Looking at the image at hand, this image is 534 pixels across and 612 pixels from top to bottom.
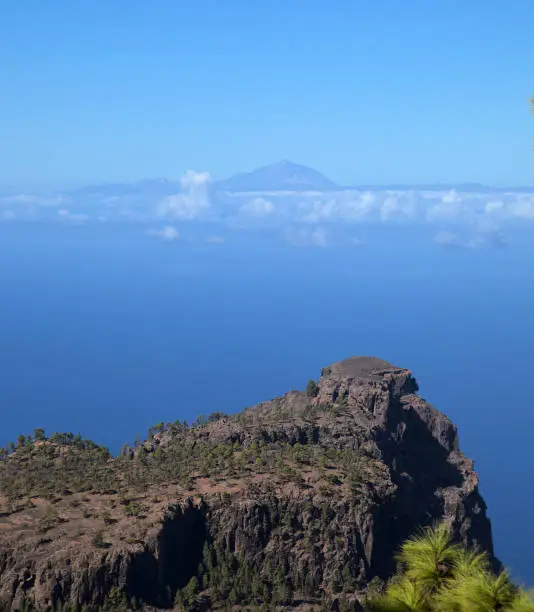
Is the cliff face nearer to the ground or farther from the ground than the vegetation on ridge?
nearer to the ground

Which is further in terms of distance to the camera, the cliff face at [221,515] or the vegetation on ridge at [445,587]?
the cliff face at [221,515]

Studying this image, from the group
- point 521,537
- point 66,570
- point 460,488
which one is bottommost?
point 521,537

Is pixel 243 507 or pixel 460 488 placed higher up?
pixel 243 507

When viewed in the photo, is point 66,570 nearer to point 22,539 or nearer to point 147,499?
point 22,539

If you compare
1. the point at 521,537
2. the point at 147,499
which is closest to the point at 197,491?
the point at 147,499

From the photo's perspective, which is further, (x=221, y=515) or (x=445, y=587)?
(x=221, y=515)

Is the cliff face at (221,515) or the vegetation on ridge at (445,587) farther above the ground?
the vegetation on ridge at (445,587)

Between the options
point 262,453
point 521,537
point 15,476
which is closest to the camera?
point 15,476

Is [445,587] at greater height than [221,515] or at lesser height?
greater
